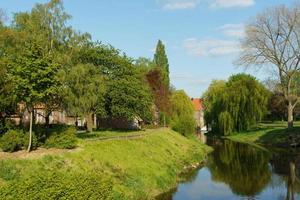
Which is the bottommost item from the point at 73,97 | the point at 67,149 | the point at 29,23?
the point at 67,149

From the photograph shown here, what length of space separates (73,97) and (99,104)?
16.7 metres

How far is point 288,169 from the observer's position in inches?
1661

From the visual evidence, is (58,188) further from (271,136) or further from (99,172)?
(271,136)

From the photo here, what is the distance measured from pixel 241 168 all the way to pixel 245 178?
604 centimetres

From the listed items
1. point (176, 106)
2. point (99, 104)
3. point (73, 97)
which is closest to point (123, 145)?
point (73, 97)

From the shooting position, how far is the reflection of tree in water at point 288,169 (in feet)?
107

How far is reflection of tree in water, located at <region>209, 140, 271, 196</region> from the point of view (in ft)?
113

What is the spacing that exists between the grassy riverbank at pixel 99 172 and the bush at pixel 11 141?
256 cm

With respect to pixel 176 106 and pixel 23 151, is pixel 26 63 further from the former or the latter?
pixel 176 106

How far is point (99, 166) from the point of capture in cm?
2970

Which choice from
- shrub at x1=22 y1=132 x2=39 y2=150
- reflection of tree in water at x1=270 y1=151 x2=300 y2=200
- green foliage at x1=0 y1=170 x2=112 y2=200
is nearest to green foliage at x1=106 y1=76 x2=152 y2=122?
reflection of tree in water at x1=270 y1=151 x2=300 y2=200

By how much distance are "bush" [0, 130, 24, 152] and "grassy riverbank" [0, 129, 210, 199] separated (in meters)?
2.56

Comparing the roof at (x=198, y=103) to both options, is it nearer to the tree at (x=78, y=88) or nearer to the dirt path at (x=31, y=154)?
the tree at (x=78, y=88)

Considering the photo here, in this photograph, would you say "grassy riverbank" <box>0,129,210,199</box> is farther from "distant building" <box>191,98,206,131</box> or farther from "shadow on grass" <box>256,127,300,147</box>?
"distant building" <box>191,98,206,131</box>
